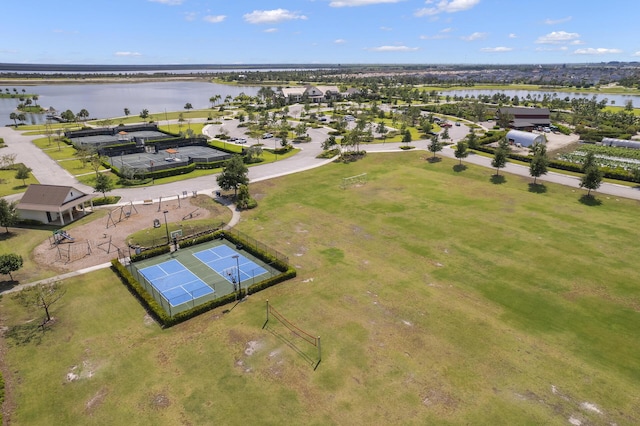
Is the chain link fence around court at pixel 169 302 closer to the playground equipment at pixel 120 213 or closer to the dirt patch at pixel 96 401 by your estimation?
the dirt patch at pixel 96 401

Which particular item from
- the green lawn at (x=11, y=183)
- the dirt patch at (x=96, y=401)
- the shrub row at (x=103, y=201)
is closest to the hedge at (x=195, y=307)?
the dirt patch at (x=96, y=401)

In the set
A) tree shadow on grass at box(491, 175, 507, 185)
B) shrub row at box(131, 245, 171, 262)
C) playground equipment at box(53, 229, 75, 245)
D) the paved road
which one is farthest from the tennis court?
tree shadow on grass at box(491, 175, 507, 185)

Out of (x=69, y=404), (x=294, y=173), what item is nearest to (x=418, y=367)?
(x=69, y=404)

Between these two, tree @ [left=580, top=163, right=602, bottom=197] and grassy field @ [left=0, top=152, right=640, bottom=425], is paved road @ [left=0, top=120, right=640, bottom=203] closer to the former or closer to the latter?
tree @ [left=580, top=163, right=602, bottom=197]

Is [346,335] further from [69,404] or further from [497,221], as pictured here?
[497,221]

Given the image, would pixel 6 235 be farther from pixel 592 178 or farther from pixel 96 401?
pixel 592 178
